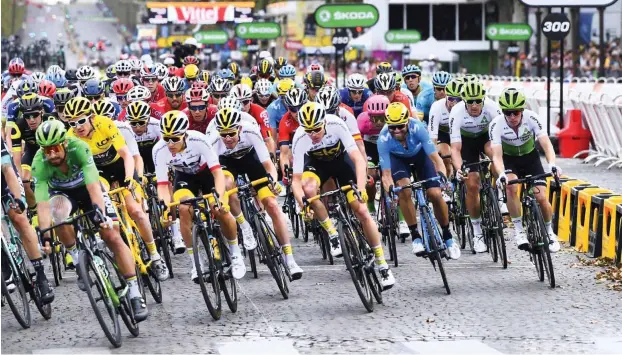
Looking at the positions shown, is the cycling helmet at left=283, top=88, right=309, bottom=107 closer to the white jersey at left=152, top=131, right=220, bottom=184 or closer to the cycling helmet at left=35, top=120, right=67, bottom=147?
the white jersey at left=152, top=131, right=220, bottom=184

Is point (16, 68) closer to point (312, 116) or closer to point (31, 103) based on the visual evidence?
point (31, 103)

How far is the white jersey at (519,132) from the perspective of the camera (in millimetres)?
13828

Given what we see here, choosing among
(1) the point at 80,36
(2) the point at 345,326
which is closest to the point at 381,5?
(2) the point at 345,326

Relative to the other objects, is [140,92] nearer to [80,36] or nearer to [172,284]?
[172,284]

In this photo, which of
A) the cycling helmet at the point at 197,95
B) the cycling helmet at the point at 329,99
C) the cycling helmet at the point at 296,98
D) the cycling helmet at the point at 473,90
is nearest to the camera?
the cycling helmet at the point at 473,90

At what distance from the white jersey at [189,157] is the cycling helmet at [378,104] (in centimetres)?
363

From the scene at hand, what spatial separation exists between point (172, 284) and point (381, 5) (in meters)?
82.3

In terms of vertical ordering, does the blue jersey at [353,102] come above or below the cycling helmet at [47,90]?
below

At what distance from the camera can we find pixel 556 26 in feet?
79.2

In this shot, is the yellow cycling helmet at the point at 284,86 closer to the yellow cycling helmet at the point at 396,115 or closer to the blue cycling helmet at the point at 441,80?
the blue cycling helmet at the point at 441,80

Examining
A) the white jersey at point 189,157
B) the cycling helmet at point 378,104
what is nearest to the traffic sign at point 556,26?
the cycling helmet at point 378,104

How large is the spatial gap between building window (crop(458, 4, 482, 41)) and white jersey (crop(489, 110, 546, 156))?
269 ft

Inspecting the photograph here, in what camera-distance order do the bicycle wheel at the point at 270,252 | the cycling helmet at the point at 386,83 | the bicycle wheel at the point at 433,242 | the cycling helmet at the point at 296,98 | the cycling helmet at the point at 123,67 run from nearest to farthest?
the bicycle wheel at the point at 270,252 < the bicycle wheel at the point at 433,242 < the cycling helmet at the point at 296,98 < the cycling helmet at the point at 386,83 < the cycling helmet at the point at 123,67

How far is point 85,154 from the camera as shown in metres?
10.9
